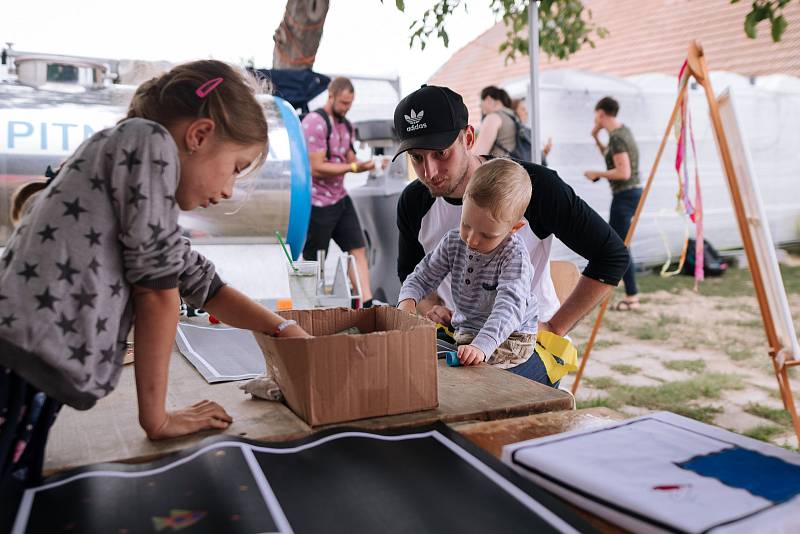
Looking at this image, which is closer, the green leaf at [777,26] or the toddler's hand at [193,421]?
the toddler's hand at [193,421]

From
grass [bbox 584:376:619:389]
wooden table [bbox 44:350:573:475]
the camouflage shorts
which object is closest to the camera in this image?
wooden table [bbox 44:350:573:475]

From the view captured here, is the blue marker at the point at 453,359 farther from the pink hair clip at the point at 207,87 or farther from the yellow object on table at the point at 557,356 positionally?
the pink hair clip at the point at 207,87

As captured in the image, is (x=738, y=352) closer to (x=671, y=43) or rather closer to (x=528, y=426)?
(x=528, y=426)

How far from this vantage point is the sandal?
19.8 feet

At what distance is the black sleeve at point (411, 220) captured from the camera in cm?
212

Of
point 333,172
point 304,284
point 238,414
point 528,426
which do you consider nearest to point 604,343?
point 333,172

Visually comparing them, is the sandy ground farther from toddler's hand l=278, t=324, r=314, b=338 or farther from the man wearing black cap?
toddler's hand l=278, t=324, r=314, b=338

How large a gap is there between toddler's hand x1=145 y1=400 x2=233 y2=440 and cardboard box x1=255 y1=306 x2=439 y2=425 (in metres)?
0.12

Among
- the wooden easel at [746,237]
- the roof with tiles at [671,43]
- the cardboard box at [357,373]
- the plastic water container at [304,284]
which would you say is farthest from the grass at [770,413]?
the roof with tiles at [671,43]

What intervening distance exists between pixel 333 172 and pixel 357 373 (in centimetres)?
338

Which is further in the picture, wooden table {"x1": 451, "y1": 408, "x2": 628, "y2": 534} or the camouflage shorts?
the camouflage shorts

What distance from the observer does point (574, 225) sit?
1.87 meters

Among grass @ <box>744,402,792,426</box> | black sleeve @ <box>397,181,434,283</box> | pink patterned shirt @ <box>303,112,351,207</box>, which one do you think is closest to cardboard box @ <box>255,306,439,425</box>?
black sleeve @ <box>397,181,434,283</box>

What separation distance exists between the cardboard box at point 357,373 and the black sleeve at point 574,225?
0.86 meters
